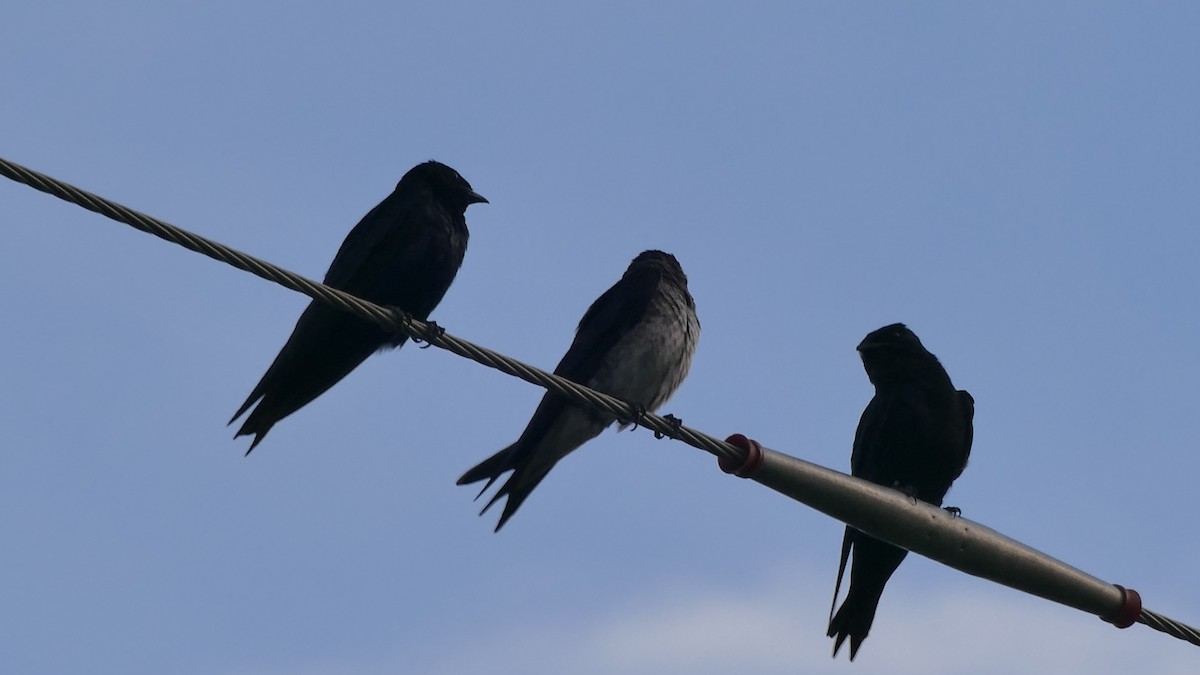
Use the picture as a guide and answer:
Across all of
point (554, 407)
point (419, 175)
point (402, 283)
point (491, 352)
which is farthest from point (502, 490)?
point (491, 352)

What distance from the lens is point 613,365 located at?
939cm

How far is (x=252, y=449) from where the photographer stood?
8062 millimetres

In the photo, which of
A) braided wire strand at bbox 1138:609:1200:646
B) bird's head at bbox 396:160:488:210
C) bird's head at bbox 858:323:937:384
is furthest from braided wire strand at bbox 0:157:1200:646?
bird's head at bbox 858:323:937:384

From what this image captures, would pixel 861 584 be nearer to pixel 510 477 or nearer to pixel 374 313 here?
pixel 510 477

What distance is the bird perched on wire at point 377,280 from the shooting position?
8.37m

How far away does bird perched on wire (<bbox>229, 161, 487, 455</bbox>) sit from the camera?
8.37 meters

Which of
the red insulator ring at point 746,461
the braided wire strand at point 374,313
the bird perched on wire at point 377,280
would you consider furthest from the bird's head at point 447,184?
the red insulator ring at point 746,461

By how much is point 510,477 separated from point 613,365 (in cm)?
96

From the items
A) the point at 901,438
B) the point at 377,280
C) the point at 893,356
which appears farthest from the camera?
the point at 893,356

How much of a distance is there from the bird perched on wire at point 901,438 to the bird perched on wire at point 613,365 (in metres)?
1.14

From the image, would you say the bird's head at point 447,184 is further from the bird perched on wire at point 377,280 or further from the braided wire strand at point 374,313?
the braided wire strand at point 374,313

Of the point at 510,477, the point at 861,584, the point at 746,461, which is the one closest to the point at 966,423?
the point at 861,584

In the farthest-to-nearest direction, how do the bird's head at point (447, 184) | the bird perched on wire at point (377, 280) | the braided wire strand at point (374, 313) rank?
the bird's head at point (447, 184) → the bird perched on wire at point (377, 280) → the braided wire strand at point (374, 313)

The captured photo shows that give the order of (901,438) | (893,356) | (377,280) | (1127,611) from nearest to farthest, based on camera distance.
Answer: (1127,611)
(377,280)
(901,438)
(893,356)
